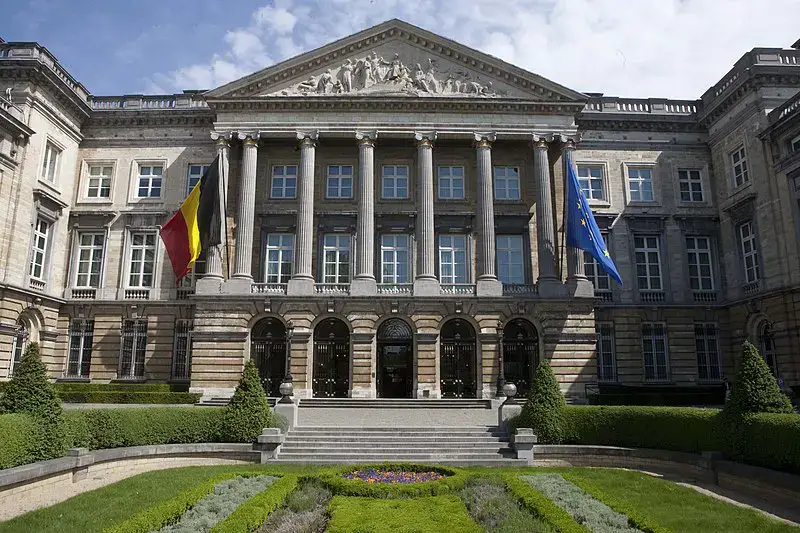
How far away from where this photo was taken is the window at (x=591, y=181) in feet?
121

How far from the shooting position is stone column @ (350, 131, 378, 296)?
3183 cm

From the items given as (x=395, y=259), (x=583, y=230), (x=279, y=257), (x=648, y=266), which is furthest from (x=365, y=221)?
(x=648, y=266)

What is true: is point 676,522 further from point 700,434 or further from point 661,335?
point 661,335

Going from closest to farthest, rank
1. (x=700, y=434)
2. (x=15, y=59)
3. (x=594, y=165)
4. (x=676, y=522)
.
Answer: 1. (x=676, y=522)
2. (x=700, y=434)
3. (x=15, y=59)
4. (x=594, y=165)

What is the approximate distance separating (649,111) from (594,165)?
488cm

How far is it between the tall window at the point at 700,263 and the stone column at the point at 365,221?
19035 mm

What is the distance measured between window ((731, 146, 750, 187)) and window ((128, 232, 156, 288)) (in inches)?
1333

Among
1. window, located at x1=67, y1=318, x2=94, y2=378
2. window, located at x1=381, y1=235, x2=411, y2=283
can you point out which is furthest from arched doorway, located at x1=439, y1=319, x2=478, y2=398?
window, located at x1=67, y1=318, x2=94, y2=378

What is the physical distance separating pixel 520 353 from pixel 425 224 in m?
8.53

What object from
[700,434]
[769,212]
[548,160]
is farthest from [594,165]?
[700,434]

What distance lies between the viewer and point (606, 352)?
35.1 meters

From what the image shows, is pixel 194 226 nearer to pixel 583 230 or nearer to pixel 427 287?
pixel 427 287

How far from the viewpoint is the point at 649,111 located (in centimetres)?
3753

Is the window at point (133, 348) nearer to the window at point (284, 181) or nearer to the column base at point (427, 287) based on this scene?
the window at point (284, 181)
